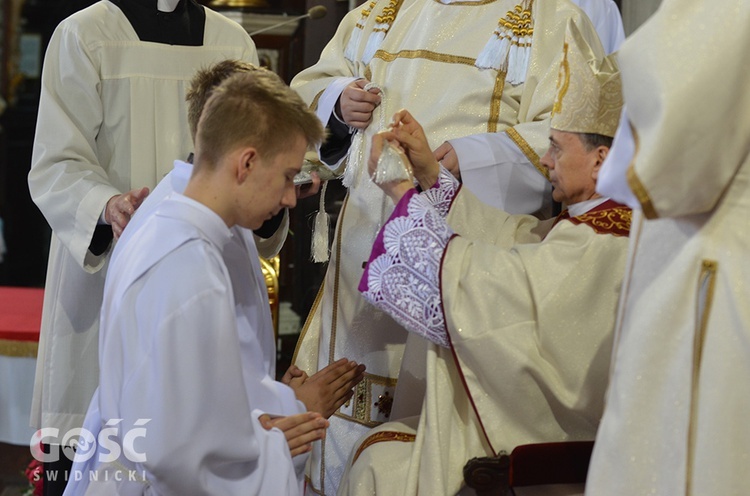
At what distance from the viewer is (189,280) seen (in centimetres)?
234

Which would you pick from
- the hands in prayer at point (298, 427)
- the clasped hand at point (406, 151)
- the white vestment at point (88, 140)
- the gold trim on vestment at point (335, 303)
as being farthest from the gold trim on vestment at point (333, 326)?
the hands in prayer at point (298, 427)

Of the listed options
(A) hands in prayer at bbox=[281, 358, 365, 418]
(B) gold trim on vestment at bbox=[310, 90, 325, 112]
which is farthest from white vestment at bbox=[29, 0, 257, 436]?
(A) hands in prayer at bbox=[281, 358, 365, 418]

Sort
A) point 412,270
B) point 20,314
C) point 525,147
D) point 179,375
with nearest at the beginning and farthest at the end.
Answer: point 179,375
point 412,270
point 525,147
point 20,314

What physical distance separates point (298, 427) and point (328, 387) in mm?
454

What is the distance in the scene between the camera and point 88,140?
355 cm

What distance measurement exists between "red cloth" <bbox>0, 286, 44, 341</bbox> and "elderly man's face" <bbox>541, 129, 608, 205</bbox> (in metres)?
2.82

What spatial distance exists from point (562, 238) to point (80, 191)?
1555mm

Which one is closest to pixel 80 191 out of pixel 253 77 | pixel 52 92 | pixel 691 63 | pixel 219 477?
pixel 52 92

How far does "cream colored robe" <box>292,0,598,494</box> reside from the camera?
3537mm

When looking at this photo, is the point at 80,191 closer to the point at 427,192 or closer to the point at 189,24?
the point at 189,24

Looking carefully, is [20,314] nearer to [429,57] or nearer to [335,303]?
[335,303]

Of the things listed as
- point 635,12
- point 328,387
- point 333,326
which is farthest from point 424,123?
point 635,12

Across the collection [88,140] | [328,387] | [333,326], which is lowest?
→ [333,326]

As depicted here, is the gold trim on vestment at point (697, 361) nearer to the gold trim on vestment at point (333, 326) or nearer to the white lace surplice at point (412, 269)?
the white lace surplice at point (412, 269)
